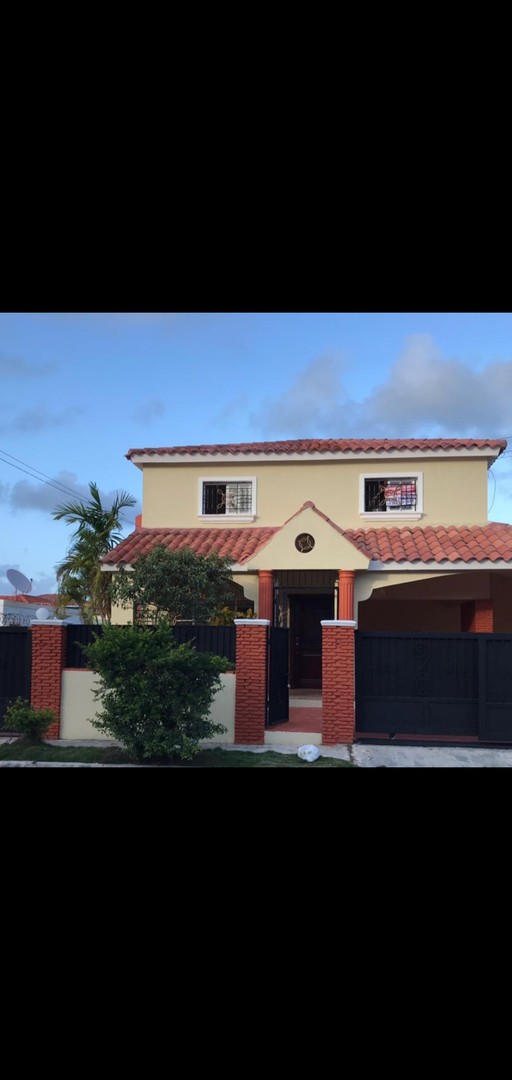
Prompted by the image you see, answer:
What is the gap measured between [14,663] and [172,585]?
248cm

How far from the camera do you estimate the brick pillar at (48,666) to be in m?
11.7

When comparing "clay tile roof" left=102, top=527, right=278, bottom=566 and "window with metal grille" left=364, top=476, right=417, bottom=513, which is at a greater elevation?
"window with metal grille" left=364, top=476, right=417, bottom=513

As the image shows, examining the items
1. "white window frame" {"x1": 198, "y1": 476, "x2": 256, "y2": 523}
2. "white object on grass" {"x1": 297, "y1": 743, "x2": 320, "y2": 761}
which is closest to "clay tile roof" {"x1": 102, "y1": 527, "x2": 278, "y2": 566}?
"white window frame" {"x1": 198, "y1": 476, "x2": 256, "y2": 523}

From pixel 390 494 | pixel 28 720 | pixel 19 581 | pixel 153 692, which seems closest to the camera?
pixel 153 692

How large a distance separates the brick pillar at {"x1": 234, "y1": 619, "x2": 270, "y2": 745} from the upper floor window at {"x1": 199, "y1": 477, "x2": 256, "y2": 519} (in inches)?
201

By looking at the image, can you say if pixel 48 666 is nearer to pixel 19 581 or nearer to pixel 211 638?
pixel 211 638

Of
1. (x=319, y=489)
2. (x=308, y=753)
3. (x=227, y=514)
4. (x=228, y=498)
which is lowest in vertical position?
(x=308, y=753)

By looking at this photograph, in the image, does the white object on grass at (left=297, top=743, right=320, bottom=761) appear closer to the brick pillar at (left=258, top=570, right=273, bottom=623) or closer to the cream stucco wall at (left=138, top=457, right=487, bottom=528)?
the brick pillar at (left=258, top=570, right=273, bottom=623)

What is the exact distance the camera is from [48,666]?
38.6 ft

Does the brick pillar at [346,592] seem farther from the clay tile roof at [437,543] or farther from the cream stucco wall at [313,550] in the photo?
the clay tile roof at [437,543]

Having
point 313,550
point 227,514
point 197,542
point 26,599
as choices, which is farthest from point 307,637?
point 26,599

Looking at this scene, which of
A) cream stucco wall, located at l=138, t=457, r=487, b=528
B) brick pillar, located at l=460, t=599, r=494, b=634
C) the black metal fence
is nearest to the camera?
the black metal fence

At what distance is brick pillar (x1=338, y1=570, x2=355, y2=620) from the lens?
13750mm

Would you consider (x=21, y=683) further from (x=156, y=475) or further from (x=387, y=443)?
(x=387, y=443)
